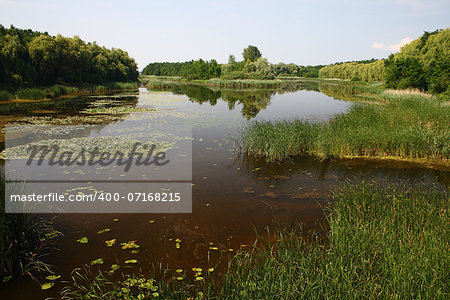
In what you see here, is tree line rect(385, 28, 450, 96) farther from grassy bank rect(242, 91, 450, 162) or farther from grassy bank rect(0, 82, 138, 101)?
grassy bank rect(0, 82, 138, 101)

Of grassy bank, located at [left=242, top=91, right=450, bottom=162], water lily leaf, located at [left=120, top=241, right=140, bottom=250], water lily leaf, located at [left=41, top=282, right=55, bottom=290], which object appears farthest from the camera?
grassy bank, located at [left=242, top=91, right=450, bottom=162]

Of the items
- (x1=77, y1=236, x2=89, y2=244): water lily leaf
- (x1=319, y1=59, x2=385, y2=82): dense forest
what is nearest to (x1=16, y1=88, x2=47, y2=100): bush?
(x1=77, y1=236, x2=89, y2=244): water lily leaf

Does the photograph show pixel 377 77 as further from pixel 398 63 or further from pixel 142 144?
pixel 142 144

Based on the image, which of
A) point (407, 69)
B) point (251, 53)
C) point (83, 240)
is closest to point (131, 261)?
point (83, 240)

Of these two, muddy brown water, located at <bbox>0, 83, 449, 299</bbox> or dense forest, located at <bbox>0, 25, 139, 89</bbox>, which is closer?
muddy brown water, located at <bbox>0, 83, 449, 299</bbox>

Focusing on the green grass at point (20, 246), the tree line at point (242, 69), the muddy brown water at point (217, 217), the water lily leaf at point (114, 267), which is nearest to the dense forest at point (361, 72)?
the tree line at point (242, 69)

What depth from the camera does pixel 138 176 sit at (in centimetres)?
812

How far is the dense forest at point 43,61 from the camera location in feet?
80.8

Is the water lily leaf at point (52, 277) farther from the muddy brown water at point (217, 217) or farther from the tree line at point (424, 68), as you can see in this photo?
the tree line at point (424, 68)

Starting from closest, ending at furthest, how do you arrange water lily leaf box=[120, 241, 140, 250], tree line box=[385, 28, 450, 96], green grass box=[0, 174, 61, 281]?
green grass box=[0, 174, 61, 281] → water lily leaf box=[120, 241, 140, 250] → tree line box=[385, 28, 450, 96]

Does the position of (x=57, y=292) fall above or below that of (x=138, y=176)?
below

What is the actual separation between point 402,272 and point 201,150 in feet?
27.4

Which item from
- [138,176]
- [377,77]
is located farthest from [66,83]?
[377,77]

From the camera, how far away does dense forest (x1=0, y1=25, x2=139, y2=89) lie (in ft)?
80.8
